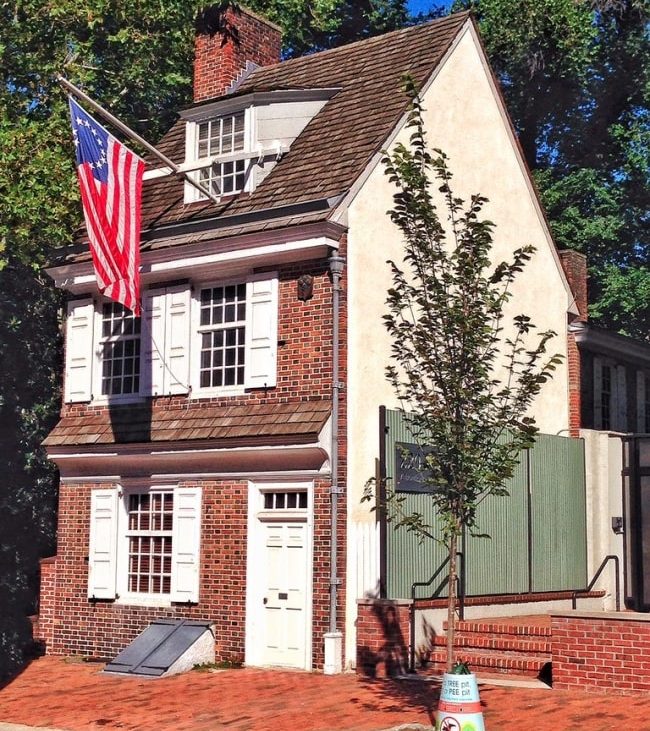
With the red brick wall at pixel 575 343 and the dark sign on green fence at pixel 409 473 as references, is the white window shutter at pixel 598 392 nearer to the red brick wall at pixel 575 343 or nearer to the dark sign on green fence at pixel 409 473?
the red brick wall at pixel 575 343

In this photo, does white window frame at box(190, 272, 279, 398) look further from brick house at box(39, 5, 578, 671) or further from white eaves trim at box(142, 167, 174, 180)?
white eaves trim at box(142, 167, 174, 180)

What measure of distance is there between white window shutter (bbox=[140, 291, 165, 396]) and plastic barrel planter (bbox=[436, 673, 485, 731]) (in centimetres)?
994

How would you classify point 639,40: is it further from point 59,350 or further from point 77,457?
point 77,457

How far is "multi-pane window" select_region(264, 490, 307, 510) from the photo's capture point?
18953mm

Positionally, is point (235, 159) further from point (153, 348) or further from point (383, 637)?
point (383, 637)

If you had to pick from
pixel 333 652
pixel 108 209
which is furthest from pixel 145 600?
pixel 108 209

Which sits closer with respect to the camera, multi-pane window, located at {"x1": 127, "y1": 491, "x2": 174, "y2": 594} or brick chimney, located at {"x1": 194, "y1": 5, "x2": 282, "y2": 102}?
multi-pane window, located at {"x1": 127, "y1": 491, "x2": 174, "y2": 594}

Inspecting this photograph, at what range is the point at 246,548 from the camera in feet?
63.3

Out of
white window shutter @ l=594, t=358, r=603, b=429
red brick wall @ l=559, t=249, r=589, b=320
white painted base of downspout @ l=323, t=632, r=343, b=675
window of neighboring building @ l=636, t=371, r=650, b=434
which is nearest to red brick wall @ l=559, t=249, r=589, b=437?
red brick wall @ l=559, t=249, r=589, b=320

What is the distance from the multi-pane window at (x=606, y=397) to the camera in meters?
26.0

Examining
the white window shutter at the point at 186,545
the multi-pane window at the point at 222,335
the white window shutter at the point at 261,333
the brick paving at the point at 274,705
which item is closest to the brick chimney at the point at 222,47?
the multi-pane window at the point at 222,335

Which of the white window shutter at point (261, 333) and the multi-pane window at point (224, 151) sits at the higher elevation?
the multi-pane window at point (224, 151)

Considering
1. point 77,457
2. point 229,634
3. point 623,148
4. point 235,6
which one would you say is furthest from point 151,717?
point 623,148

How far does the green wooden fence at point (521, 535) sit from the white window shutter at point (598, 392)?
1.99 m
